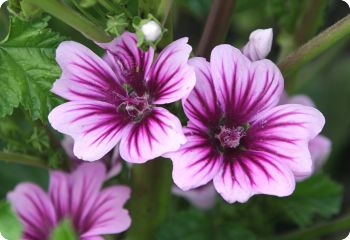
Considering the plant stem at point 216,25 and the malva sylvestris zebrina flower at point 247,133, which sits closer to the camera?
the malva sylvestris zebrina flower at point 247,133

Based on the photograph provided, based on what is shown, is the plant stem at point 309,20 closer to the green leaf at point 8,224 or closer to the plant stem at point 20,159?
the plant stem at point 20,159

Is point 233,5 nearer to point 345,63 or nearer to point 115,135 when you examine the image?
point 115,135

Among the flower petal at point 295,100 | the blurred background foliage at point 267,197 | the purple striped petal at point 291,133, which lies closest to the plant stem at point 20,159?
the blurred background foliage at point 267,197

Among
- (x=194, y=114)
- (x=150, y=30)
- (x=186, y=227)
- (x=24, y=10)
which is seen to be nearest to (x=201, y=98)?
(x=194, y=114)

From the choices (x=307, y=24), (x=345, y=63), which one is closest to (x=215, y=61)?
(x=307, y=24)

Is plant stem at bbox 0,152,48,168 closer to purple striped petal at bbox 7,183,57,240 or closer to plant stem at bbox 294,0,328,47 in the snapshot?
purple striped petal at bbox 7,183,57,240

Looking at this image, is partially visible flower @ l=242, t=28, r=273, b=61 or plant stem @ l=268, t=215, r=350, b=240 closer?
partially visible flower @ l=242, t=28, r=273, b=61

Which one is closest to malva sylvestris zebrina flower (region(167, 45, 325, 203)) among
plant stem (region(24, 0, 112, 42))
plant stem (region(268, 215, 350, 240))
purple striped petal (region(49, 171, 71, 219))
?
plant stem (region(24, 0, 112, 42))
